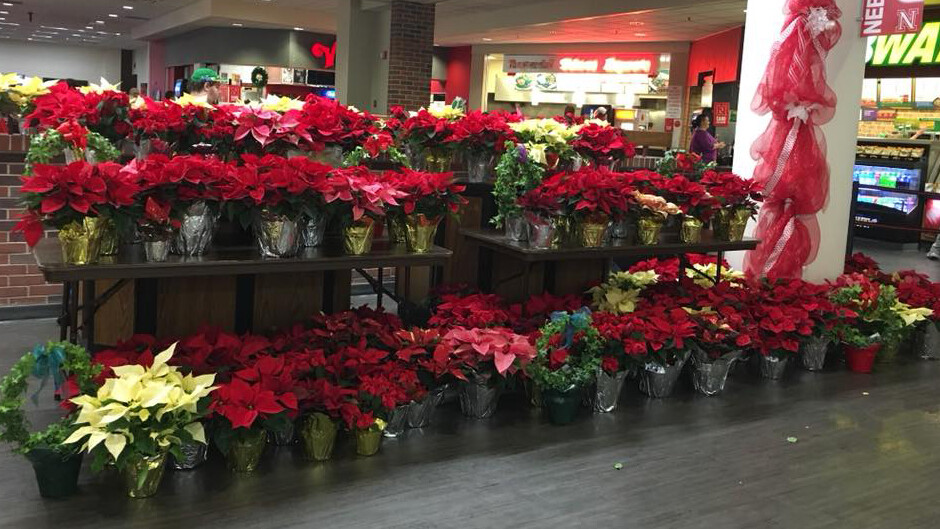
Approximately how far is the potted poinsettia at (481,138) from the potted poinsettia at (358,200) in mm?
1137

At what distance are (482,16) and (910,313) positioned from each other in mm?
12702

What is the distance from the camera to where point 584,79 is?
19.3 meters

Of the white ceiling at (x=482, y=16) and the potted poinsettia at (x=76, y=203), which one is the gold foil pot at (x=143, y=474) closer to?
the potted poinsettia at (x=76, y=203)

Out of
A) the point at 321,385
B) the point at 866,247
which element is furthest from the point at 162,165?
the point at 866,247

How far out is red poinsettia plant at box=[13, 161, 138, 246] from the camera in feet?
9.98

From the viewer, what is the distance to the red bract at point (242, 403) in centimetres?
318

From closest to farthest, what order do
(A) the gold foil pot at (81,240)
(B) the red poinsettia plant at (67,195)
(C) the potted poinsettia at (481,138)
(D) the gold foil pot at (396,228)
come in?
(B) the red poinsettia plant at (67,195) < (A) the gold foil pot at (81,240) < (D) the gold foil pot at (396,228) < (C) the potted poinsettia at (481,138)

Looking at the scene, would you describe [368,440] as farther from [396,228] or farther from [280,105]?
[280,105]

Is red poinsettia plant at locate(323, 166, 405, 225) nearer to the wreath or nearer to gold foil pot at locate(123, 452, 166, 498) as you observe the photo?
gold foil pot at locate(123, 452, 166, 498)

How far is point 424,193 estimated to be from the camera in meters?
3.86

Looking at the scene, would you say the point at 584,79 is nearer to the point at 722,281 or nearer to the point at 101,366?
the point at 722,281

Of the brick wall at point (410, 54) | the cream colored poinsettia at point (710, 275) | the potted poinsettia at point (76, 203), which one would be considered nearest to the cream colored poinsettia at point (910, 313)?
the cream colored poinsettia at point (710, 275)

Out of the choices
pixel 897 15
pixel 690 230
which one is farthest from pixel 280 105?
pixel 897 15

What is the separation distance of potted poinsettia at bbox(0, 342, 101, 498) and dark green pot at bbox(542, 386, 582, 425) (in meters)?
1.98
